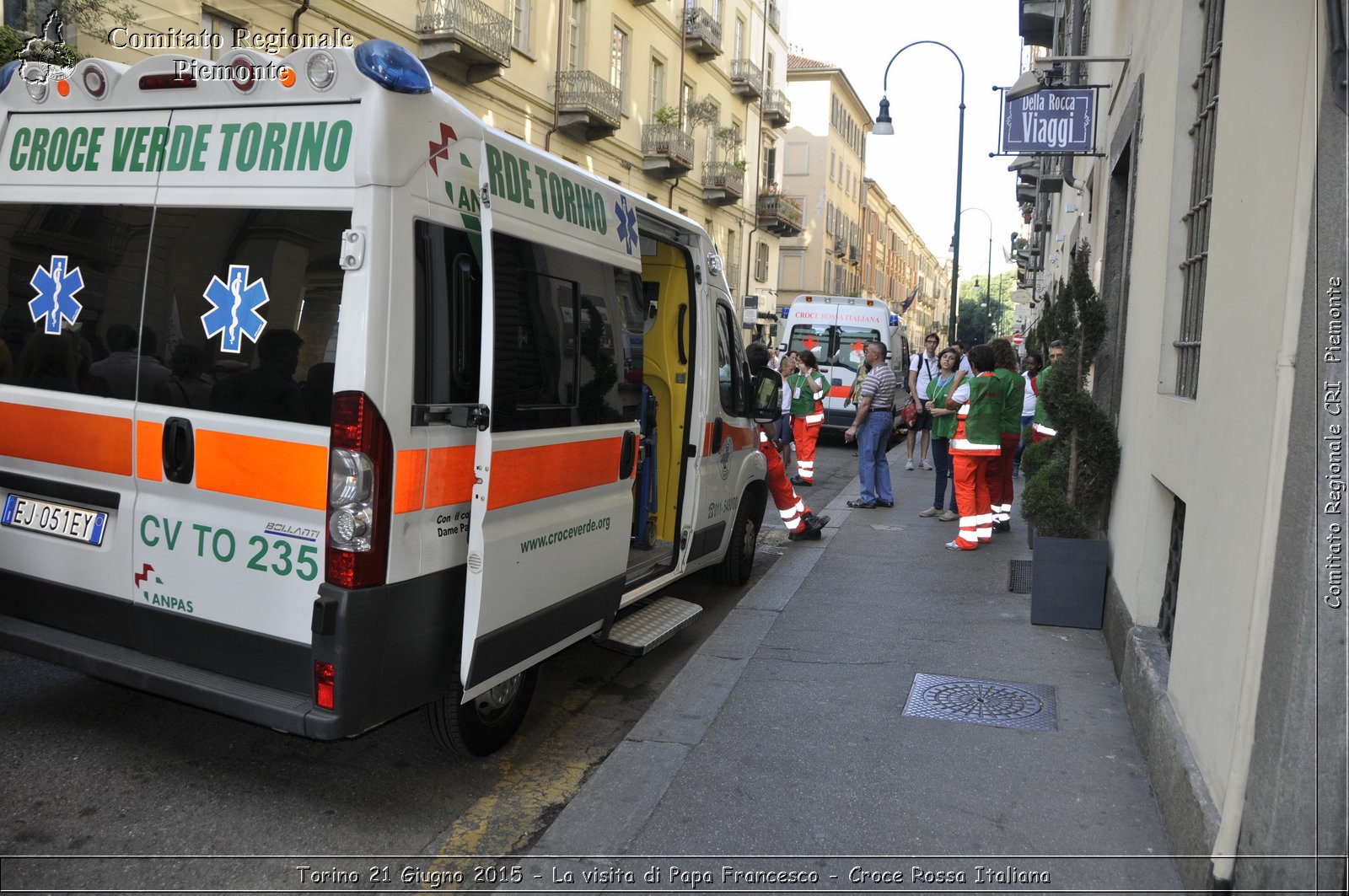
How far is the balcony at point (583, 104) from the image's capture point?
23891 mm

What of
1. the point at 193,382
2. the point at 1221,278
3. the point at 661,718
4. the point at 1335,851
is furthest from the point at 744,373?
the point at 1335,851

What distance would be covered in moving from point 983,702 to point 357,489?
3.31 meters

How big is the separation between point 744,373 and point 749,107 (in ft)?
112

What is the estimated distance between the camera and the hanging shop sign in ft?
29.6

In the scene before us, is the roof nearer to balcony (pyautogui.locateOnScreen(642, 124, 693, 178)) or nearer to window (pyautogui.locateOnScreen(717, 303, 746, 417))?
balcony (pyautogui.locateOnScreen(642, 124, 693, 178))

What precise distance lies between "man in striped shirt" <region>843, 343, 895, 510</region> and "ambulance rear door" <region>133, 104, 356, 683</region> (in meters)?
8.60

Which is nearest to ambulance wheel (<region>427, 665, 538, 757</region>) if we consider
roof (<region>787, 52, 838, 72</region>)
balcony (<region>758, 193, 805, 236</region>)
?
balcony (<region>758, 193, 805, 236</region>)

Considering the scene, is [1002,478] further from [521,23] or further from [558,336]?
[521,23]

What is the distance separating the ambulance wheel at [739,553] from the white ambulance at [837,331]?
12.5m

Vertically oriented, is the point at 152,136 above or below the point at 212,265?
above

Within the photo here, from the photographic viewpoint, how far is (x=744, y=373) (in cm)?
753

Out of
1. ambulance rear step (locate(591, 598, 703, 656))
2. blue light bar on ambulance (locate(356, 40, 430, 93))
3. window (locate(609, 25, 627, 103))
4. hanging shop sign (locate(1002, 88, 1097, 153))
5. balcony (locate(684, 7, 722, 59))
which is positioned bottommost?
ambulance rear step (locate(591, 598, 703, 656))

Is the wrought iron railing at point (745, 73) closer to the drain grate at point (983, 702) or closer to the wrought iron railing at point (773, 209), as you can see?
the wrought iron railing at point (773, 209)

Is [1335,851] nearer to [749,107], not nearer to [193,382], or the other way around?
[193,382]
